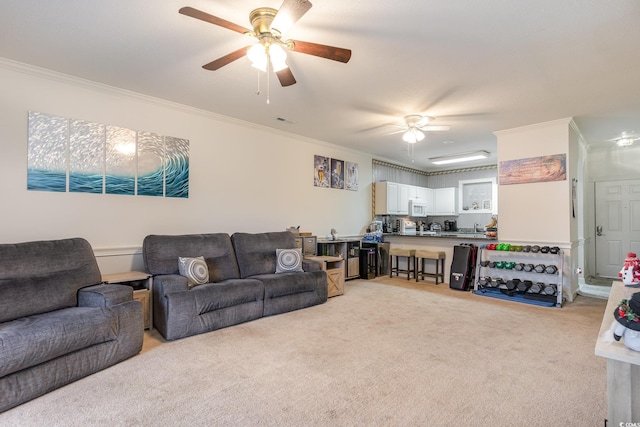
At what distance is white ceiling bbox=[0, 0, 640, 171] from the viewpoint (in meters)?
2.23

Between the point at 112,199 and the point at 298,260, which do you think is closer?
the point at 112,199

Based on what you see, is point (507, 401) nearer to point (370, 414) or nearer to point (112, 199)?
point (370, 414)

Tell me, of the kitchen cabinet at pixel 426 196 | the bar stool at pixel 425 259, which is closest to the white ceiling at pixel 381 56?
the bar stool at pixel 425 259

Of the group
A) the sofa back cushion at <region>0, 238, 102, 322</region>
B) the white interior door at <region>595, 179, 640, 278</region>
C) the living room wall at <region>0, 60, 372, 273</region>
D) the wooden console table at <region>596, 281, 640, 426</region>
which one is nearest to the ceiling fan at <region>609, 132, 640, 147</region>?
the white interior door at <region>595, 179, 640, 278</region>

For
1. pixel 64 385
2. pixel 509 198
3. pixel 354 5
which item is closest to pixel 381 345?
pixel 64 385

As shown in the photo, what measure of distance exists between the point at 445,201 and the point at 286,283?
6.17 metres

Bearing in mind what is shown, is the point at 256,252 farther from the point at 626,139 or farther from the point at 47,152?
the point at 626,139

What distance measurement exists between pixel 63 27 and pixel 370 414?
351cm

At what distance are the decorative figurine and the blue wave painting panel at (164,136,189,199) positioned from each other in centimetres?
420

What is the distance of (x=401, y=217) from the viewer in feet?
26.1

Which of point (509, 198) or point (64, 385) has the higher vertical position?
point (509, 198)

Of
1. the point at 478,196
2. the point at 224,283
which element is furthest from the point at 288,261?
the point at 478,196

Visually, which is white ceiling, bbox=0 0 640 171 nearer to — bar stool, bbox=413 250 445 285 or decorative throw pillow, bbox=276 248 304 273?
decorative throw pillow, bbox=276 248 304 273

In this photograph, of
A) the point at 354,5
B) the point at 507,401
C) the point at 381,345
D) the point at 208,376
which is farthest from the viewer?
the point at 381,345
